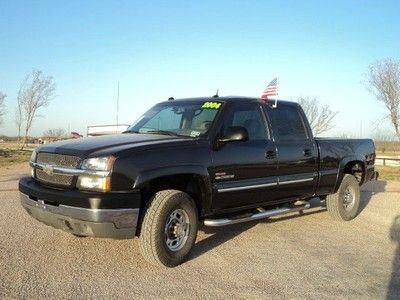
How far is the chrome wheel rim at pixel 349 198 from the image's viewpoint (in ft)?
27.9

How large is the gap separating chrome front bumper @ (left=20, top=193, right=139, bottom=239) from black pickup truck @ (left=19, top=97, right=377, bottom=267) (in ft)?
0.03

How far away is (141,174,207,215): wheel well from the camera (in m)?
5.23

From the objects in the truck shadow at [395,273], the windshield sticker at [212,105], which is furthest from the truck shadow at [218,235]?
the windshield sticker at [212,105]

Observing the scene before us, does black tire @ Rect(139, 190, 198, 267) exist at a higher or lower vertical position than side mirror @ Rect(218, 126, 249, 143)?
lower

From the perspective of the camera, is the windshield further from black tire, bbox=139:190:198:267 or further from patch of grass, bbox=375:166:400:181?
patch of grass, bbox=375:166:400:181

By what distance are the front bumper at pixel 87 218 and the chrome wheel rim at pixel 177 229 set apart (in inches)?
17.9

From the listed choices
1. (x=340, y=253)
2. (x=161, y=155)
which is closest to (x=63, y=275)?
(x=161, y=155)

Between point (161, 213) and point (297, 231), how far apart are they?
10.0 ft

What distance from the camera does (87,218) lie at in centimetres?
470

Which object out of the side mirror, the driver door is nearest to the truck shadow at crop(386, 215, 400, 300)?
the driver door

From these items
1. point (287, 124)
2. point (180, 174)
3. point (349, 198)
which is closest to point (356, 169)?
point (349, 198)

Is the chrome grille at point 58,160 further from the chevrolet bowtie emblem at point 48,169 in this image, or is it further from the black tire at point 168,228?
the black tire at point 168,228

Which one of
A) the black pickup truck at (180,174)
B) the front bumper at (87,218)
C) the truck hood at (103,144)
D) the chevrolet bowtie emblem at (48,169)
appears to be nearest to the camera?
the front bumper at (87,218)

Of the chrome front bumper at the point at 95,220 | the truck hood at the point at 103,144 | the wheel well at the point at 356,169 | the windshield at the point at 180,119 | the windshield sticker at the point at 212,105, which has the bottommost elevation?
the chrome front bumper at the point at 95,220
